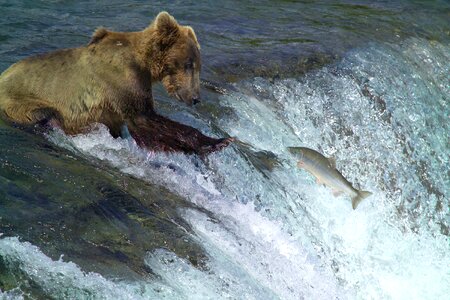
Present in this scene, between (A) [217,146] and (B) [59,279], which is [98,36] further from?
(B) [59,279]

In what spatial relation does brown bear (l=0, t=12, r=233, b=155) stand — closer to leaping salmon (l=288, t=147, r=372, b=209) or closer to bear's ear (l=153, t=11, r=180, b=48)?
bear's ear (l=153, t=11, r=180, b=48)

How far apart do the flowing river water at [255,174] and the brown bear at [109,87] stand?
5.2 inches

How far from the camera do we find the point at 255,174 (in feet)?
19.8

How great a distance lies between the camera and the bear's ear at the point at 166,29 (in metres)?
5.72

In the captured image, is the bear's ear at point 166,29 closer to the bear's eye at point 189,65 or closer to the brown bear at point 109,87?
the brown bear at point 109,87

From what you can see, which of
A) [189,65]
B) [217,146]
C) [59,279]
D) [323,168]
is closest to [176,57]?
[189,65]

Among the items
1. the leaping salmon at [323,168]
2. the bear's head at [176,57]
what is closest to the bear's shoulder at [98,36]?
the bear's head at [176,57]

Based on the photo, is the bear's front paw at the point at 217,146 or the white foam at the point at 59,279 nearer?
the white foam at the point at 59,279

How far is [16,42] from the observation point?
314 inches

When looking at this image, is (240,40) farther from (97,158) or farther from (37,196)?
(37,196)

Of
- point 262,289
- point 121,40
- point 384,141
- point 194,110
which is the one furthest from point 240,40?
point 262,289

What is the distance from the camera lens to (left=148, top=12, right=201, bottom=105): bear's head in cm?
579

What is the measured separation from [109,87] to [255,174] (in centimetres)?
123

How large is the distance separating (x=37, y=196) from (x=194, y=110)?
2152 millimetres
